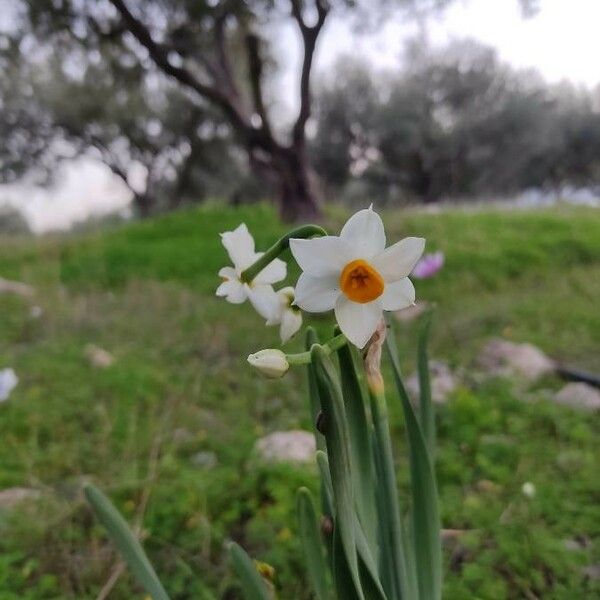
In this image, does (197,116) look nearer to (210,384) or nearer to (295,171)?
(295,171)

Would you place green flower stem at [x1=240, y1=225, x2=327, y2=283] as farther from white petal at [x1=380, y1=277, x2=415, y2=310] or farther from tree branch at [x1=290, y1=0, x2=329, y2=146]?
tree branch at [x1=290, y1=0, x2=329, y2=146]

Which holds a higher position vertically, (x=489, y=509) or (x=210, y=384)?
(x=210, y=384)

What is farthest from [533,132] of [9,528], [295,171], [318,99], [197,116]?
[9,528]

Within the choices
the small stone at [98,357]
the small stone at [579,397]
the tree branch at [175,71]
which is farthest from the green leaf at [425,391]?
the tree branch at [175,71]

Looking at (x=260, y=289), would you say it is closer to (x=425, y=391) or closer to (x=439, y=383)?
(x=425, y=391)

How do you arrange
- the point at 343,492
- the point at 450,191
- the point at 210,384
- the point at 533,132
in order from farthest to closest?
the point at 450,191 → the point at 533,132 → the point at 210,384 → the point at 343,492

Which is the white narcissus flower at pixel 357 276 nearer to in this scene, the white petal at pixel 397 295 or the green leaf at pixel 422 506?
the white petal at pixel 397 295
